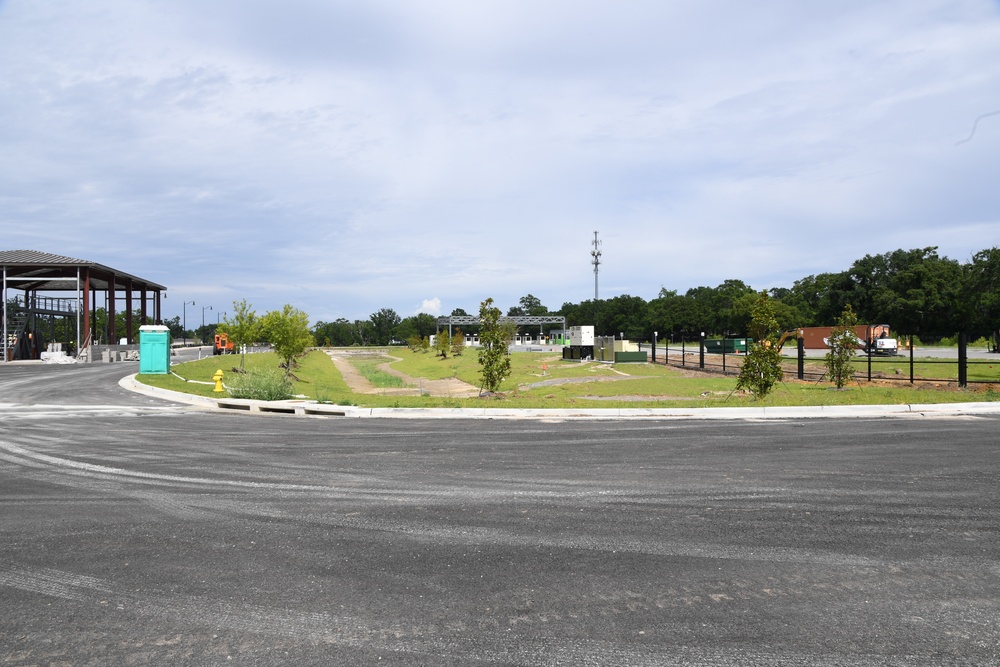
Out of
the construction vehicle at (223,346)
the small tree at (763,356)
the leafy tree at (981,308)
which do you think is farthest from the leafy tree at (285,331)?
the leafy tree at (981,308)

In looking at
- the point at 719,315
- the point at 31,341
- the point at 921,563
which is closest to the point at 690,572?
the point at 921,563

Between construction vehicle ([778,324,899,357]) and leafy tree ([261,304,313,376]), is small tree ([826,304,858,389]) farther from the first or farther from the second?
leafy tree ([261,304,313,376])

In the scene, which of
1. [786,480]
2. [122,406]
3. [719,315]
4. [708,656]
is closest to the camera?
[708,656]

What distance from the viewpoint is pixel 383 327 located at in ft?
544

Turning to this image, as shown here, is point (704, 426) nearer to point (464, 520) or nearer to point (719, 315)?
point (464, 520)

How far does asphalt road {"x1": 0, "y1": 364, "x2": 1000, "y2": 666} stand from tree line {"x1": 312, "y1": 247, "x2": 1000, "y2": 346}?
94.0ft

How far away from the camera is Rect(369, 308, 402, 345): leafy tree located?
16388cm

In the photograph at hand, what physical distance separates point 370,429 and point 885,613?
37.4 feet

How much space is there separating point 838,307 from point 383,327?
333 ft

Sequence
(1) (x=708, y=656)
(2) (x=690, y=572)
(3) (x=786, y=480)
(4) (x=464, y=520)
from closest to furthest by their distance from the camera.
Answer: (1) (x=708, y=656), (2) (x=690, y=572), (4) (x=464, y=520), (3) (x=786, y=480)

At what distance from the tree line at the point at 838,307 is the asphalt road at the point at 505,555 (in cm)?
2865

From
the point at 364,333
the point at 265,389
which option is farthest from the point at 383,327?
the point at 265,389

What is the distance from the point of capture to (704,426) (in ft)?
47.9

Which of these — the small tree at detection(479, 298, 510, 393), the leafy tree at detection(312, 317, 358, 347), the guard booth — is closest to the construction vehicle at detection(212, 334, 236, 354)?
the guard booth
